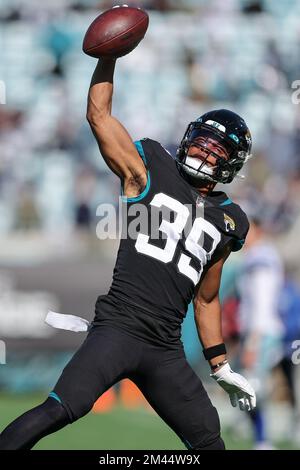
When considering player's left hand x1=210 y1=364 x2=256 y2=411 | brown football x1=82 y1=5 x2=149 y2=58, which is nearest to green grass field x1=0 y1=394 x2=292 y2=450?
player's left hand x1=210 y1=364 x2=256 y2=411

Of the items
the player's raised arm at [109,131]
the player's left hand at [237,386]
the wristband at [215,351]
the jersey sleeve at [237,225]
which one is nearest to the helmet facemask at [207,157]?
the jersey sleeve at [237,225]

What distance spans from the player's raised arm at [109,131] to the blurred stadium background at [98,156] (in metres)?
3.09

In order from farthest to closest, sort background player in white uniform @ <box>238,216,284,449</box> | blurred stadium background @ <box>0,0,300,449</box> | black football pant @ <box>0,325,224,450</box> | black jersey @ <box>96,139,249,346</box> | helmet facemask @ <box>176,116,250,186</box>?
blurred stadium background @ <box>0,0,300,449</box>, background player in white uniform @ <box>238,216,284,449</box>, helmet facemask @ <box>176,116,250,186</box>, black jersey @ <box>96,139,249,346</box>, black football pant @ <box>0,325,224,450</box>

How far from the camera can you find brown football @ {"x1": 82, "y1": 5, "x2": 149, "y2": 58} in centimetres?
439

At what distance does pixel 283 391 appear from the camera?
977 cm

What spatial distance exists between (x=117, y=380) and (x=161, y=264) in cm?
56

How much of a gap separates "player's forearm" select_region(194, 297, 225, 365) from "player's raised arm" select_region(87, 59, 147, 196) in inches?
31.3

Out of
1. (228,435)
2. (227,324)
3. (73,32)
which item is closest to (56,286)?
(227,324)

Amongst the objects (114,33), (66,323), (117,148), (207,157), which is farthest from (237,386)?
(114,33)

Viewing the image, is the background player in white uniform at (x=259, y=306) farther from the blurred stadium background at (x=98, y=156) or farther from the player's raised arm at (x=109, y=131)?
the player's raised arm at (x=109, y=131)

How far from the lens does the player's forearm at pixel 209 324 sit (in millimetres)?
4863

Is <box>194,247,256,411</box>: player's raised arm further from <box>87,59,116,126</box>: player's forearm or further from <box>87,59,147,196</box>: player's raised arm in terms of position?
<box>87,59,116,126</box>: player's forearm

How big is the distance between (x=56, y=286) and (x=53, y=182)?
7.96 feet
